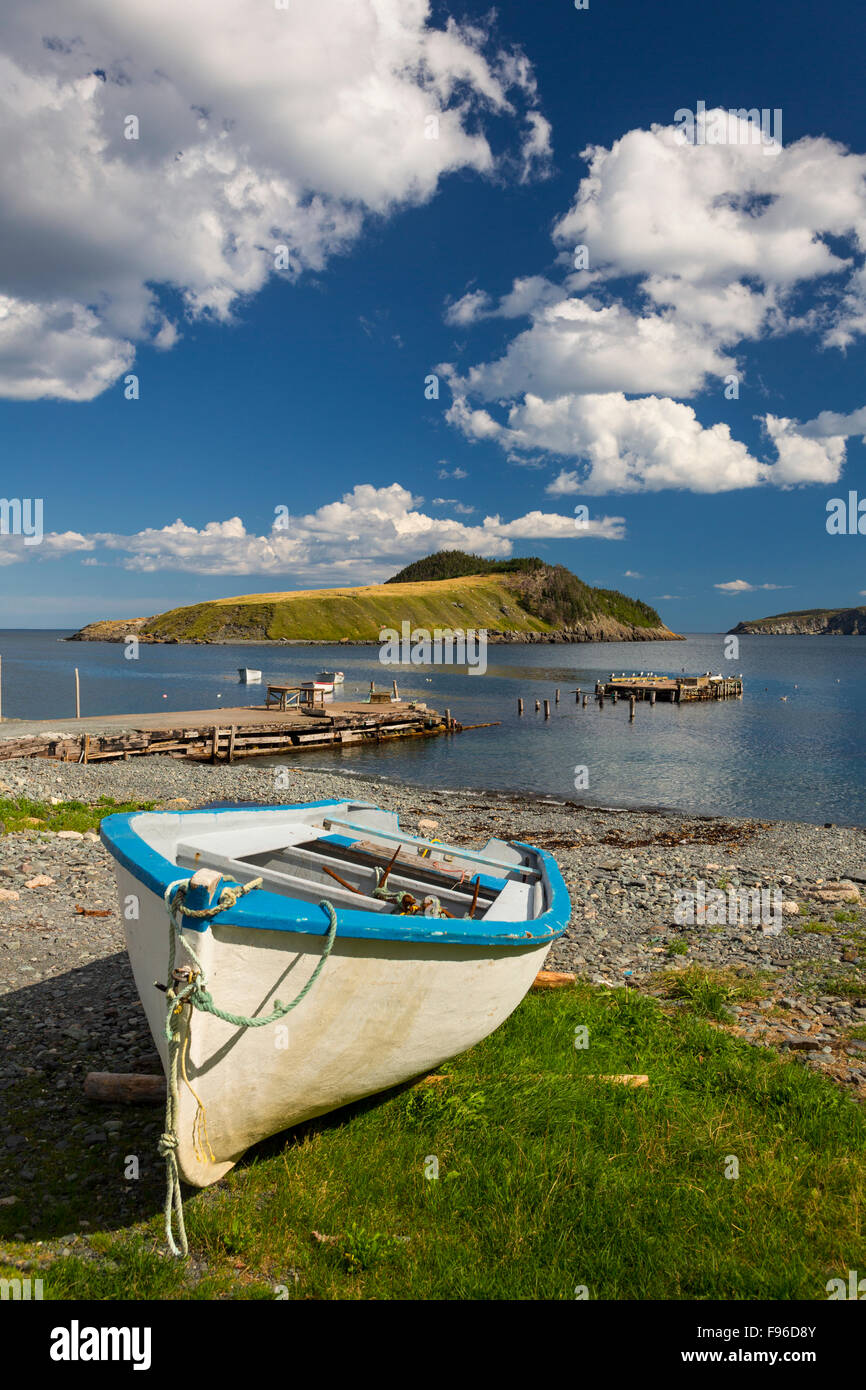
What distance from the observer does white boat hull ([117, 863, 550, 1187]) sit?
180 inches

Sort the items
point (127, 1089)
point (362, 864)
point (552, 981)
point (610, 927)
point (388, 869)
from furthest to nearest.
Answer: point (610, 927) < point (552, 981) < point (362, 864) < point (388, 869) < point (127, 1089)

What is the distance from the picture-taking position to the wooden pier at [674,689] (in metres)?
74.8

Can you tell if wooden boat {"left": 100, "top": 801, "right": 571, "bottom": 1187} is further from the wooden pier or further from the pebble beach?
the wooden pier

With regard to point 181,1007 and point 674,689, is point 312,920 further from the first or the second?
point 674,689

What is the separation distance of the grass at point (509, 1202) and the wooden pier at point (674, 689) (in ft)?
226

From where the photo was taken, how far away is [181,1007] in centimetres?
444

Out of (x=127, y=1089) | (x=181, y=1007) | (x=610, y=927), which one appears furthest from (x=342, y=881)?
(x=610, y=927)

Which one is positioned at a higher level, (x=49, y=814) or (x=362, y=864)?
(x=362, y=864)

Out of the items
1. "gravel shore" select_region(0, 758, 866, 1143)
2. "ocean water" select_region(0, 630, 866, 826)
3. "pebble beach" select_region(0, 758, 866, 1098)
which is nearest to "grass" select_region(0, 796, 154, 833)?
"pebble beach" select_region(0, 758, 866, 1098)

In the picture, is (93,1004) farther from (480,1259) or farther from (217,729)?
(217,729)

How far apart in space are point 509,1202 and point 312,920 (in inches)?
99.6

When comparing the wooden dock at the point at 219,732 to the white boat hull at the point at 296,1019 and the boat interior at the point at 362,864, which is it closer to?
the boat interior at the point at 362,864

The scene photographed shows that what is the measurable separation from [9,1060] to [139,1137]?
1.92 meters

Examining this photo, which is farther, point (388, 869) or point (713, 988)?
point (713, 988)
